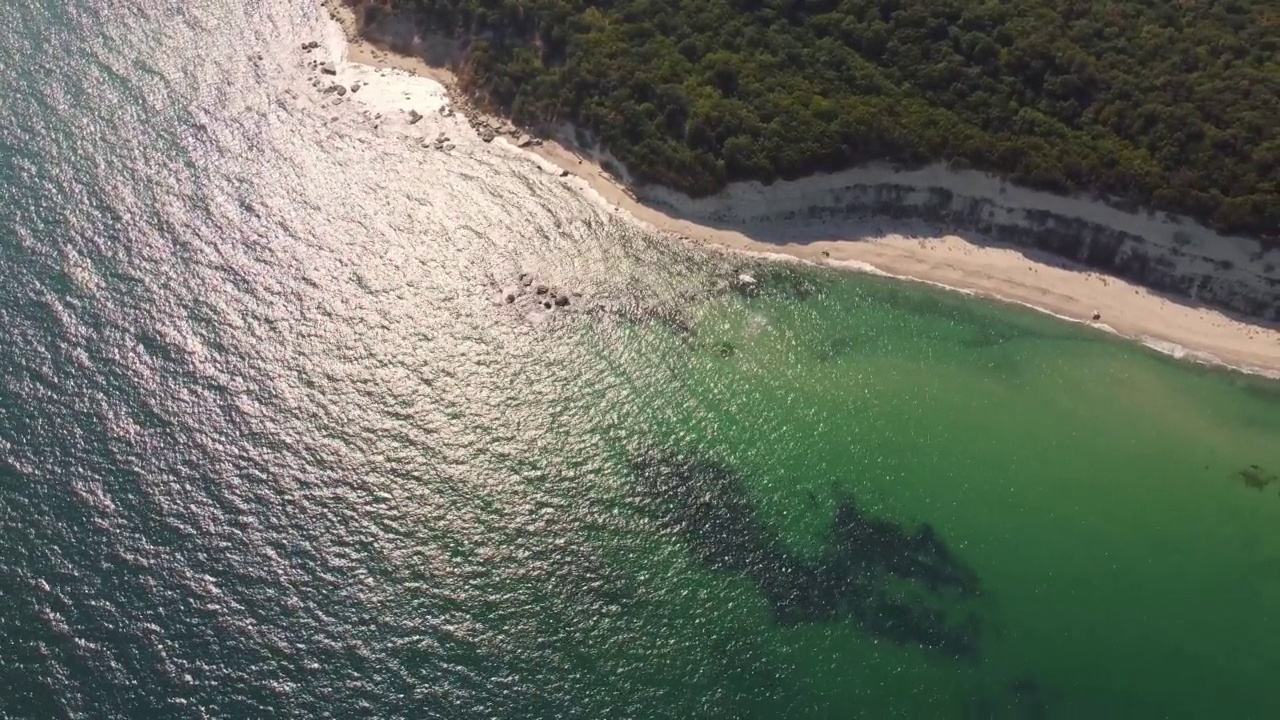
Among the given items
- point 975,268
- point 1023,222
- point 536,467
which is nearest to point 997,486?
point 975,268

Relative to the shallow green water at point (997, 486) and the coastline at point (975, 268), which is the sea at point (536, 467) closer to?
the shallow green water at point (997, 486)

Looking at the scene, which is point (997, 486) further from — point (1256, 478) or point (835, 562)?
point (1256, 478)

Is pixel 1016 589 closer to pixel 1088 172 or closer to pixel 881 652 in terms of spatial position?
pixel 881 652

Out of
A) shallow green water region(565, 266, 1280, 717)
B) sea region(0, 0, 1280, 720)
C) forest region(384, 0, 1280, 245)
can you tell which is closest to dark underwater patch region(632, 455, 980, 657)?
sea region(0, 0, 1280, 720)

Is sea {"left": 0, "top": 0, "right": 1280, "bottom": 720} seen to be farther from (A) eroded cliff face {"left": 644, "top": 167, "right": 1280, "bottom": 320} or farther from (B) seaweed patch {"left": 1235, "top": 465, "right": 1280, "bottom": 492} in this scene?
(A) eroded cliff face {"left": 644, "top": 167, "right": 1280, "bottom": 320}

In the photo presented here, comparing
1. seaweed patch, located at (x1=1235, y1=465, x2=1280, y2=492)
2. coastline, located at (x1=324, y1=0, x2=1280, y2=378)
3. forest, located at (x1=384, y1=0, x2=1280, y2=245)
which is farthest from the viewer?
forest, located at (x1=384, y1=0, x2=1280, y2=245)

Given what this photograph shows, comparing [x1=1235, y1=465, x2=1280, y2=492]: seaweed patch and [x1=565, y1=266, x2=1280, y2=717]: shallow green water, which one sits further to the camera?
[x1=1235, y1=465, x2=1280, y2=492]: seaweed patch

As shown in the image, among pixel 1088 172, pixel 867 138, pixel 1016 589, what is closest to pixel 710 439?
pixel 1016 589
